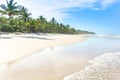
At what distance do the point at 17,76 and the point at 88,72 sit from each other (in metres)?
2.64

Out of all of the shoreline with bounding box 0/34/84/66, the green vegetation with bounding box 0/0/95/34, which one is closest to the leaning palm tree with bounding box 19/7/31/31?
the green vegetation with bounding box 0/0/95/34

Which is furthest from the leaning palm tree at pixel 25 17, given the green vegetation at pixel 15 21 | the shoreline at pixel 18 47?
the shoreline at pixel 18 47

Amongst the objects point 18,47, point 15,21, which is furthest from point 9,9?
point 18,47

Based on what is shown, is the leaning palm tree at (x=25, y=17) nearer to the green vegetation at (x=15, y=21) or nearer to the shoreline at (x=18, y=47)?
the green vegetation at (x=15, y=21)

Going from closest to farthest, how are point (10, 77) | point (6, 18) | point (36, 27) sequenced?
point (10, 77) → point (6, 18) → point (36, 27)

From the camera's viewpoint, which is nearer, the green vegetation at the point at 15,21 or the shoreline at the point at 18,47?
the shoreline at the point at 18,47

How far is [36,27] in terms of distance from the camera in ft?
195

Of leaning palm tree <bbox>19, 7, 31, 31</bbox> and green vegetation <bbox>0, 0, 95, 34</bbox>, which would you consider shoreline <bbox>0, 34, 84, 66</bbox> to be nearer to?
green vegetation <bbox>0, 0, 95, 34</bbox>

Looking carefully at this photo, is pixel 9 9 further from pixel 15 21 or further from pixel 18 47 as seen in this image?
pixel 18 47

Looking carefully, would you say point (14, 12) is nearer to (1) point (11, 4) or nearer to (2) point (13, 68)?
(1) point (11, 4)

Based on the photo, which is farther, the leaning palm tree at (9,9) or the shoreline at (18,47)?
the leaning palm tree at (9,9)

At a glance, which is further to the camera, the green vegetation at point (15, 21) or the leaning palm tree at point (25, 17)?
the leaning palm tree at point (25, 17)

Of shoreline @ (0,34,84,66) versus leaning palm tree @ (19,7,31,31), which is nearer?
shoreline @ (0,34,84,66)

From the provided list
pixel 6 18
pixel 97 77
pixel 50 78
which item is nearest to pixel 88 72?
pixel 97 77
